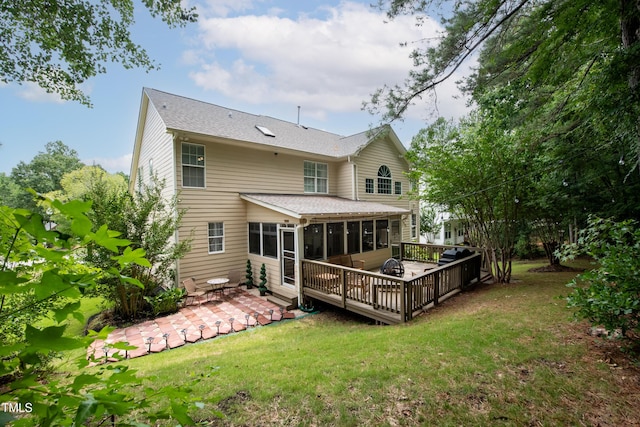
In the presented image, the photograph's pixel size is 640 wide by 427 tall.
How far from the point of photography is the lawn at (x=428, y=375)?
9.54 feet

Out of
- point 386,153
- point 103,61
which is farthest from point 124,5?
point 386,153

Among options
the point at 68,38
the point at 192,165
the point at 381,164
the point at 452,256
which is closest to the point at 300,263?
the point at 452,256

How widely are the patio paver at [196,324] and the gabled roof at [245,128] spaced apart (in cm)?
572

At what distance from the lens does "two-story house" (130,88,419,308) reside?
9281 mm

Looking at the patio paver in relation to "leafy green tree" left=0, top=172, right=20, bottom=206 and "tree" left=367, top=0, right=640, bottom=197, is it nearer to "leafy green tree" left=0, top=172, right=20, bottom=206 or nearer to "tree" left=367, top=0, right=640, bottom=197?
"tree" left=367, top=0, right=640, bottom=197

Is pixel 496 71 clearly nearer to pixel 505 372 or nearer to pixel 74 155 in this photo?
pixel 505 372

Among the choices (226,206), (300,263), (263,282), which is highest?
(226,206)

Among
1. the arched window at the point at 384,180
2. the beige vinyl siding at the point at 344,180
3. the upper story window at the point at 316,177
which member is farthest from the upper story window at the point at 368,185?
the upper story window at the point at 316,177

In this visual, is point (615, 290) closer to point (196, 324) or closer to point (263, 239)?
point (196, 324)

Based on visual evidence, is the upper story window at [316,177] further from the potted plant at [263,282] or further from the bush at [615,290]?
the bush at [615,290]

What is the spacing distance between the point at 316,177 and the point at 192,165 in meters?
5.80

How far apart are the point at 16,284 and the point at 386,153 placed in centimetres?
1603

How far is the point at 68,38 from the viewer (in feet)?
14.0

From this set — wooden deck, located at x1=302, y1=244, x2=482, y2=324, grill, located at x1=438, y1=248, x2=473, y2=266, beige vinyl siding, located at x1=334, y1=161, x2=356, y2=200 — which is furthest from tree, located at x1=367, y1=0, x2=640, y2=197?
beige vinyl siding, located at x1=334, y1=161, x2=356, y2=200
